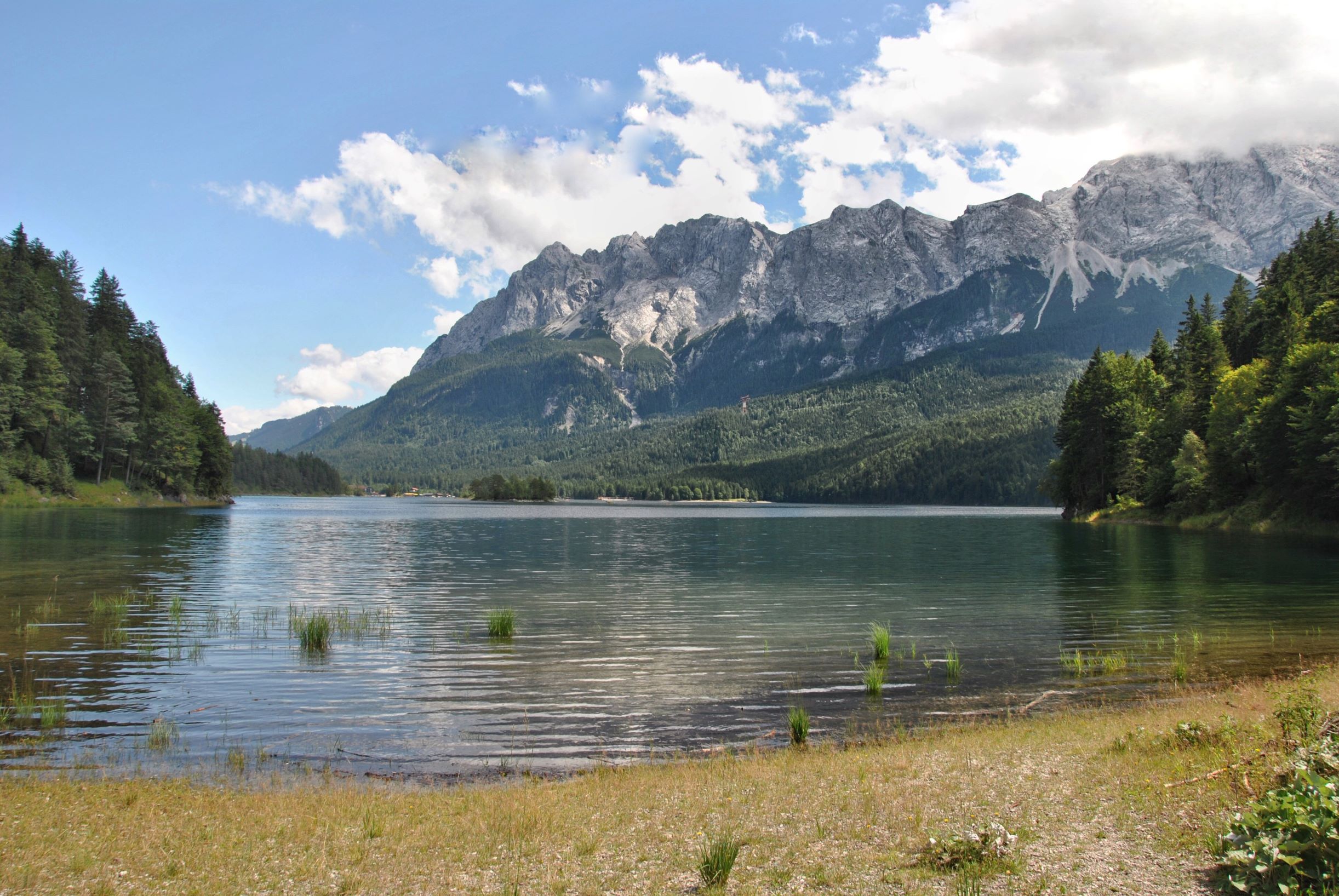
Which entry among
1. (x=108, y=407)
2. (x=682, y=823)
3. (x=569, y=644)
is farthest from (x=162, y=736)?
(x=108, y=407)

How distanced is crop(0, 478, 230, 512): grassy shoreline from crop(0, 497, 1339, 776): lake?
133ft

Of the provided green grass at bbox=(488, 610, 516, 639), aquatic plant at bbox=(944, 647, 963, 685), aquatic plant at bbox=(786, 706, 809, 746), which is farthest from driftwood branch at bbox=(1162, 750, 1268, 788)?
green grass at bbox=(488, 610, 516, 639)

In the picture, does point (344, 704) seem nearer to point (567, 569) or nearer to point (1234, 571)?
point (567, 569)

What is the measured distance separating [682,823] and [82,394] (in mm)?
132744

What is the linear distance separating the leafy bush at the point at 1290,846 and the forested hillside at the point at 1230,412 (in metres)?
62.7

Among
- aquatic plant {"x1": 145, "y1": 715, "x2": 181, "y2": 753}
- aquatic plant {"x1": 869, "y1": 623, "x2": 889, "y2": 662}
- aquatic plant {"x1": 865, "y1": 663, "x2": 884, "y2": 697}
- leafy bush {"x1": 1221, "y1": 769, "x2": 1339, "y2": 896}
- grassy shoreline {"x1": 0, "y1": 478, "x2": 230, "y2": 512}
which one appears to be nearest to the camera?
leafy bush {"x1": 1221, "y1": 769, "x2": 1339, "y2": 896}

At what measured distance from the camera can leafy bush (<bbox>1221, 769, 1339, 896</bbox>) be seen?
8.34 m

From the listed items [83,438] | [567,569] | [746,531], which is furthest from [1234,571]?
[83,438]

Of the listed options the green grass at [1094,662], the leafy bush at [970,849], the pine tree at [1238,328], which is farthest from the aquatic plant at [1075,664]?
the pine tree at [1238,328]

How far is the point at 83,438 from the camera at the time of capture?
108 m

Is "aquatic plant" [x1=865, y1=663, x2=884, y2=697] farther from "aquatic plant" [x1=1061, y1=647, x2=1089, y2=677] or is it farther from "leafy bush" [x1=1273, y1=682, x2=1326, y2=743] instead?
"leafy bush" [x1=1273, y1=682, x2=1326, y2=743]

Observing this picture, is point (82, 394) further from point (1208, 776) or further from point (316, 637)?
point (1208, 776)

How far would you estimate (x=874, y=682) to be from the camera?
22.0 metres

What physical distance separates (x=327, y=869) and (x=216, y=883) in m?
1.25
